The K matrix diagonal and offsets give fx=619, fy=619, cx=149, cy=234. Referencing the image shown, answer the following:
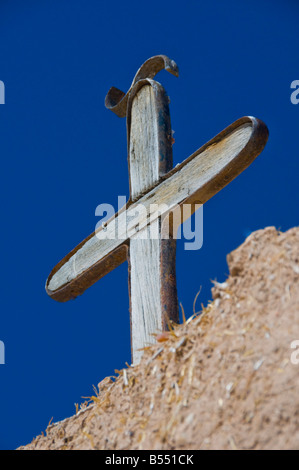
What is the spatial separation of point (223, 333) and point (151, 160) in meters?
1.82

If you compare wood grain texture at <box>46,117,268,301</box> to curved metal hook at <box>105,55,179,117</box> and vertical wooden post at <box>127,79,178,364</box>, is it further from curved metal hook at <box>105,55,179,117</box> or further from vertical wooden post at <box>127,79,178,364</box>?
curved metal hook at <box>105,55,179,117</box>

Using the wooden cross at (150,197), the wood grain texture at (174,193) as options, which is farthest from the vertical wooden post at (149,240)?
the wood grain texture at (174,193)

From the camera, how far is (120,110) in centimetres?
454

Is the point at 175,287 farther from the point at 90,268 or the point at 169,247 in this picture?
the point at 90,268

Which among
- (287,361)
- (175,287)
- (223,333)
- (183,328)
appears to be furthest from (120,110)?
(287,361)

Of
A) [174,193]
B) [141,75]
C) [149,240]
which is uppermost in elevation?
[141,75]

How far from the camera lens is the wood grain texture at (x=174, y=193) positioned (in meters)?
3.28

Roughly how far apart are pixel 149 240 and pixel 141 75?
1364mm

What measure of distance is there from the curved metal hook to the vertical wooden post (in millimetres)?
150

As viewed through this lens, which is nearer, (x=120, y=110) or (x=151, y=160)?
(x=151, y=160)

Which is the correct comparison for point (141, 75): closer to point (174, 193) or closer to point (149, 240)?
point (174, 193)

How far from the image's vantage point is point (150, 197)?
3799 mm

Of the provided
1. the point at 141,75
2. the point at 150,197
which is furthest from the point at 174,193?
the point at 141,75

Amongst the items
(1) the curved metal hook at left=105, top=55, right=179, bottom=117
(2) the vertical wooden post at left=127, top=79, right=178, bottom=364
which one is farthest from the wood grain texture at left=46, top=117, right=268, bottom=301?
(1) the curved metal hook at left=105, top=55, right=179, bottom=117
